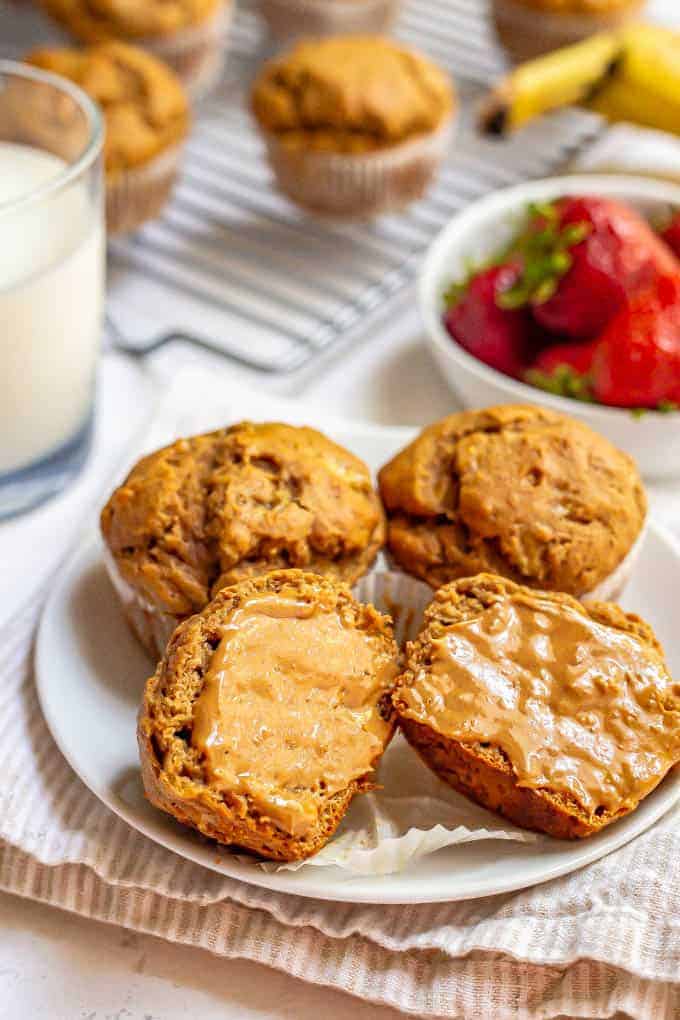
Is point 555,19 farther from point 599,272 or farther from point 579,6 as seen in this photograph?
point 599,272

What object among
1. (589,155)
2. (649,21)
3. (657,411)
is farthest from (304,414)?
(649,21)

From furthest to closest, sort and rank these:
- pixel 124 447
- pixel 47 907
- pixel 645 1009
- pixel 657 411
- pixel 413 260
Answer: pixel 413 260 < pixel 124 447 < pixel 657 411 < pixel 47 907 < pixel 645 1009

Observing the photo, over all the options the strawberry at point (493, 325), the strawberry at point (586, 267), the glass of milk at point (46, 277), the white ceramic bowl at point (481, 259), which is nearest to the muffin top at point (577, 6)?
the white ceramic bowl at point (481, 259)

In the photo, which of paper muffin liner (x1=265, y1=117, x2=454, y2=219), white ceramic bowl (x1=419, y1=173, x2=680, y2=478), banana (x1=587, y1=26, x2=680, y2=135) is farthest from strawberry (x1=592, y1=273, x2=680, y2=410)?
banana (x1=587, y1=26, x2=680, y2=135)

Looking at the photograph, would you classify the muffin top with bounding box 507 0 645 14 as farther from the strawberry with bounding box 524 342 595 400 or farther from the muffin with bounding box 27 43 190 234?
the strawberry with bounding box 524 342 595 400

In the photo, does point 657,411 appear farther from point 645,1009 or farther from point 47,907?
point 47,907

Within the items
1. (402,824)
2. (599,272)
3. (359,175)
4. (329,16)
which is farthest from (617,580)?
(329,16)
